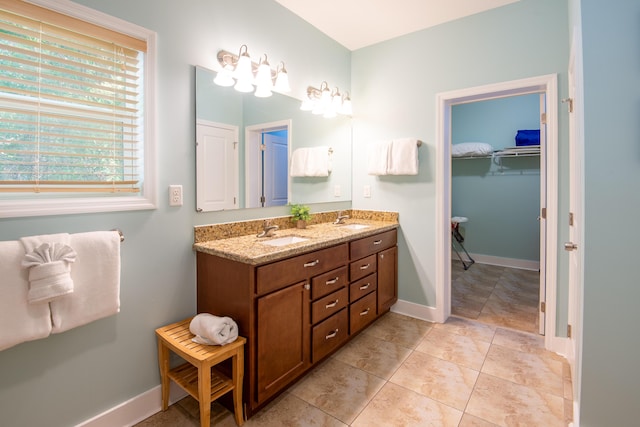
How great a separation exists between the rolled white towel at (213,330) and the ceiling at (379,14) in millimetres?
2293

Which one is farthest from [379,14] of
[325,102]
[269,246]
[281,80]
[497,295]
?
[497,295]

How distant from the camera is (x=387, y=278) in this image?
2.84m

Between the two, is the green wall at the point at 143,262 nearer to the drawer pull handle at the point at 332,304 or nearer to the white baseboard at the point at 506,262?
the drawer pull handle at the point at 332,304

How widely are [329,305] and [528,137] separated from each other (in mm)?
3767

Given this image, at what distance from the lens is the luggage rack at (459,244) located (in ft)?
15.3

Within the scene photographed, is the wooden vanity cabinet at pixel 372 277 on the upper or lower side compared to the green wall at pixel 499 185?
lower

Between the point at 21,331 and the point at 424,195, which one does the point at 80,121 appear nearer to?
the point at 21,331

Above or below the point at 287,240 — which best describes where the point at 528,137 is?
above

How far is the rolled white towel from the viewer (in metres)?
1.50

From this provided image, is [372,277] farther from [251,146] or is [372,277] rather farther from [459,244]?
[459,244]

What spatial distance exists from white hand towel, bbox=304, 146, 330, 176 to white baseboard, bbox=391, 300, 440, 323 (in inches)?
57.0

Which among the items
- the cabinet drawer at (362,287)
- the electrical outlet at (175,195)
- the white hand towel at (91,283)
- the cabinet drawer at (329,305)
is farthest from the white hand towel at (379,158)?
the white hand towel at (91,283)

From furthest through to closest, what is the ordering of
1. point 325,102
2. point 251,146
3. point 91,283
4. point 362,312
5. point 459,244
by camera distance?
point 459,244 < point 325,102 < point 362,312 < point 251,146 < point 91,283

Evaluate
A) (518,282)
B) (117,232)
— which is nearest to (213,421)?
(117,232)
